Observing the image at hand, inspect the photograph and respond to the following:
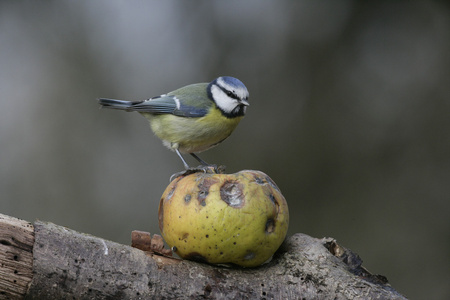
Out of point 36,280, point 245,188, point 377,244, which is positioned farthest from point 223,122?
point 377,244

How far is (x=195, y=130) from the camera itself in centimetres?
244

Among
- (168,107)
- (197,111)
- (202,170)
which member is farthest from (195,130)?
(202,170)

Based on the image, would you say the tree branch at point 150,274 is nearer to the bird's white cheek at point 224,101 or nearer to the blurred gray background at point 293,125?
the bird's white cheek at point 224,101

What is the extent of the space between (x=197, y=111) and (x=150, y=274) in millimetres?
950

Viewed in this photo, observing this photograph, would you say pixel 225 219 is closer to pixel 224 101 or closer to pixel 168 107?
pixel 224 101

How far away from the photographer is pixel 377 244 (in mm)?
4117

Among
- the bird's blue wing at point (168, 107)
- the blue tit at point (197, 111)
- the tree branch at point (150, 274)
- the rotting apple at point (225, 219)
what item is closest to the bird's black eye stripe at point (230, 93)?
the blue tit at point (197, 111)

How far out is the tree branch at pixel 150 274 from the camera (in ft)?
5.38

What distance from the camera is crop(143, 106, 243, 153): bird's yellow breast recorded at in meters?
2.44

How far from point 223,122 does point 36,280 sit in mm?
1197

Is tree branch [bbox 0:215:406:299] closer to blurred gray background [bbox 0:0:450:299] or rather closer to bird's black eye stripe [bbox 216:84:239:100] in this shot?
bird's black eye stripe [bbox 216:84:239:100]

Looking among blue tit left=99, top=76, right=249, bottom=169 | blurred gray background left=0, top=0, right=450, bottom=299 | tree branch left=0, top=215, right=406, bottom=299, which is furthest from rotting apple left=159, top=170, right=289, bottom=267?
blurred gray background left=0, top=0, right=450, bottom=299

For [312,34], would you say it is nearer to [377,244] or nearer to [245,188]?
[377,244]

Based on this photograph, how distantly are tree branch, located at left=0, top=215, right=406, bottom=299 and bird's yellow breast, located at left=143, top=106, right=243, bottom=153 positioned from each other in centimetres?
76
